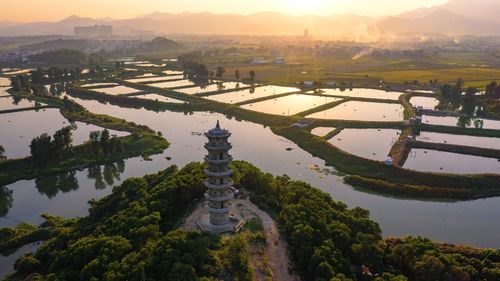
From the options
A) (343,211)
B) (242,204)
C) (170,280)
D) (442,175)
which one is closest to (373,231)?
(343,211)

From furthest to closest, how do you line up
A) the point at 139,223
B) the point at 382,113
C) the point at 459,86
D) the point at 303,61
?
1. the point at 303,61
2. the point at 459,86
3. the point at 382,113
4. the point at 139,223

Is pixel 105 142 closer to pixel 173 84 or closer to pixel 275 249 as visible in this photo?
pixel 275 249

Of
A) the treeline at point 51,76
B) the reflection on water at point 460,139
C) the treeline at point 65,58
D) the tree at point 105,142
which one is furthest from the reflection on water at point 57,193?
the treeline at point 65,58

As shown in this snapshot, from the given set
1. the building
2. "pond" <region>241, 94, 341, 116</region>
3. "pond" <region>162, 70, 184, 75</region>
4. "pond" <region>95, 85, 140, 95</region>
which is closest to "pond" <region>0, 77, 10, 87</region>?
"pond" <region>95, 85, 140, 95</region>

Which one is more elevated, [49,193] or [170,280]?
[170,280]

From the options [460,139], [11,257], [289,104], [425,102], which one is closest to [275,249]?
[11,257]

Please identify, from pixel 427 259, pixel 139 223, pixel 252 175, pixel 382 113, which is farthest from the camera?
pixel 382 113

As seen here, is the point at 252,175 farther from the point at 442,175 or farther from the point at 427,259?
the point at 442,175
